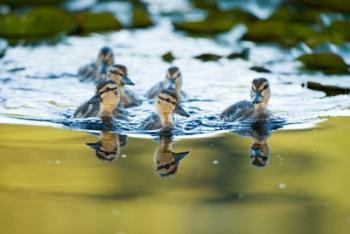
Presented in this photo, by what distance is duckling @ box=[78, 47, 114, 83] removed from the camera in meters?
8.66

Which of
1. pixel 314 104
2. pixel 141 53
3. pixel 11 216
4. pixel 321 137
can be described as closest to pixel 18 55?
pixel 141 53

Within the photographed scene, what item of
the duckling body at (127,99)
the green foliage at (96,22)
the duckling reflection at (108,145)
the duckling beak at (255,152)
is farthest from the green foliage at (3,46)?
the duckling beak at (255,152)

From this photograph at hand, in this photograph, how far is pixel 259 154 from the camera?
20.5 ft

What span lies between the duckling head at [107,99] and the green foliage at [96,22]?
8.76 ft

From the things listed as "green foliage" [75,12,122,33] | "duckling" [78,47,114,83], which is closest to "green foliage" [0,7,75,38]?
"green foliage" [75,12,122,33]

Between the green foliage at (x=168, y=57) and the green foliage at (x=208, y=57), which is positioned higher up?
the green foliage at (x=168, y=57)

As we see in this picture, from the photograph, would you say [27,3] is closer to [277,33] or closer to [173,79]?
[277,33]

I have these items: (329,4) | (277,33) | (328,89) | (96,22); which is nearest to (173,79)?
(328,89)

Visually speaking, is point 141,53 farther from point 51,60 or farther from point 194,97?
point 194,97

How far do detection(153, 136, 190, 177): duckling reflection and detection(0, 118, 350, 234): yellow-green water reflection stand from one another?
1.4 inches

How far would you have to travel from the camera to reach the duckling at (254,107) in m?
7.24

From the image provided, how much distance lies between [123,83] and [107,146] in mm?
1495

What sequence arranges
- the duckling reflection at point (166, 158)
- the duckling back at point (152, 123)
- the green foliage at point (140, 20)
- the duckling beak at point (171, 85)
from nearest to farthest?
the duckling reflection at point (166, 158)
the duckling back at point (152, 123)
the duckling beak at point (171, 85)
the green foliage at point (140, 20)

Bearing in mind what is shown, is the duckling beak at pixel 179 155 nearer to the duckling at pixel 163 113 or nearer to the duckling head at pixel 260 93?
the duckling at pixel 163 113
